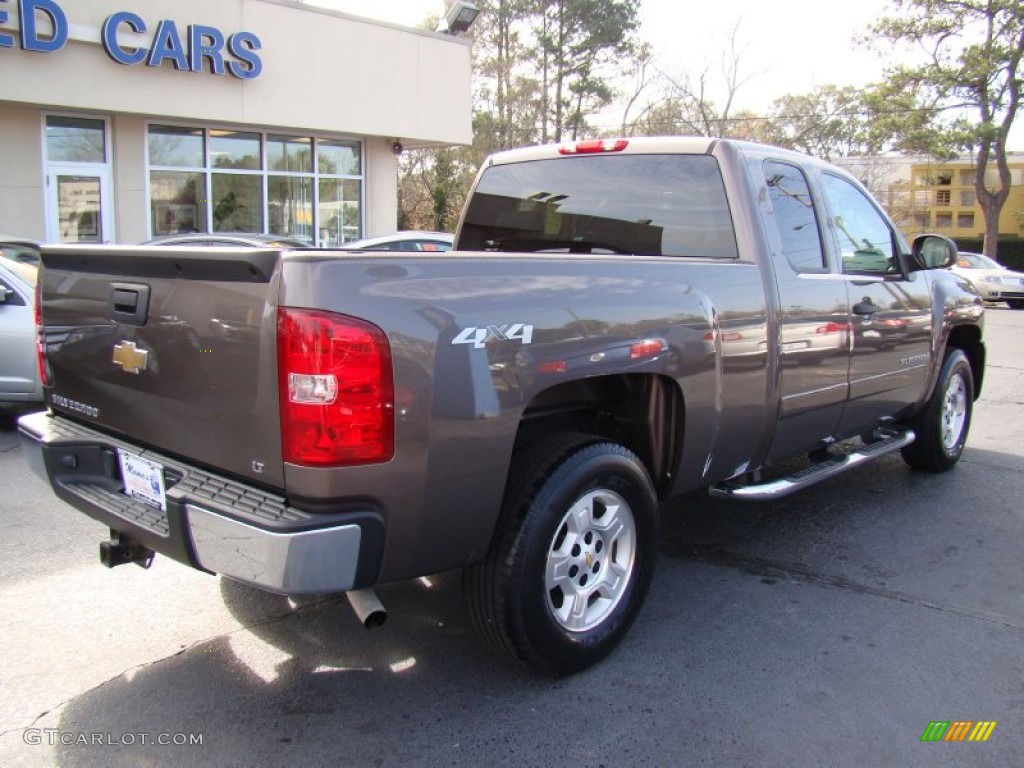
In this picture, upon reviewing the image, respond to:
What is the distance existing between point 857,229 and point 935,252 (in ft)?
2.53

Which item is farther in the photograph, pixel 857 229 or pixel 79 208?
pixel 79 208

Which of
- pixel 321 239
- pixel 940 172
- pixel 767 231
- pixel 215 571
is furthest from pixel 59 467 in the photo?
pixel 940 172

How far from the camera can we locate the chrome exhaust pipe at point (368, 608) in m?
2.72

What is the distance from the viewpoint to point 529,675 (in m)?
3.22

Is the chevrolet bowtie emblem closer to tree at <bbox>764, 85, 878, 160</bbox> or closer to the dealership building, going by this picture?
the dealership building

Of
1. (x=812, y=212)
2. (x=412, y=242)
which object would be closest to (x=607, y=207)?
(x=812, y=212)

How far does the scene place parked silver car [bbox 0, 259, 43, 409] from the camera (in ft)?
22.6

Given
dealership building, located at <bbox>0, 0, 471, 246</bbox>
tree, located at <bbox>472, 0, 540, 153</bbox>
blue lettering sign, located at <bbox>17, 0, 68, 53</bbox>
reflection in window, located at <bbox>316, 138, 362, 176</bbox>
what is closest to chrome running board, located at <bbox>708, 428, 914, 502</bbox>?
blue lettering sign, located at <bbox>17, 0, 68, 53</bbox>

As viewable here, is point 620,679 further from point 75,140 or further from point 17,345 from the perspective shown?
point 75,140

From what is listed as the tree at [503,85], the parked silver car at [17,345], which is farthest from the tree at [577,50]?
the parked silver car at [17,345]

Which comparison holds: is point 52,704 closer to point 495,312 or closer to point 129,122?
point 495,312

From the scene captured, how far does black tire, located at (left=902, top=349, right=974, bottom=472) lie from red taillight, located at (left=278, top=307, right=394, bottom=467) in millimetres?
4491

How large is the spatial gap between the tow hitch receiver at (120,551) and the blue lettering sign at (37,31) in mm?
13526

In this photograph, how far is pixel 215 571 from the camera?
2.62 metres
